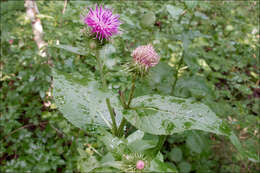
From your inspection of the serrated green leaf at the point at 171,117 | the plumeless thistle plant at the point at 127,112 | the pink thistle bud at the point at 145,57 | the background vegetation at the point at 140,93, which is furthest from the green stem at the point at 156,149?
the background vegetation at the point at 140,93

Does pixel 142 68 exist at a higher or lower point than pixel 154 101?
higher

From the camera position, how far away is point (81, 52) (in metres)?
A: 1.39

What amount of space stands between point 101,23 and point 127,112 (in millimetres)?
728

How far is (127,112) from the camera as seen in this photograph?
4.34 feet

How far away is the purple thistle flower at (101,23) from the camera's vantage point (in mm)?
1515

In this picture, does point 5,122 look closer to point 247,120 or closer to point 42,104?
point 42,104

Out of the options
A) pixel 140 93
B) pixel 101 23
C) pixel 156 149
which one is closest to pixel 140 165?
pixel 156 149

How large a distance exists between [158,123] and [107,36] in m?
0.79

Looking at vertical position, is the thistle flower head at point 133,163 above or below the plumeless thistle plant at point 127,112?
below

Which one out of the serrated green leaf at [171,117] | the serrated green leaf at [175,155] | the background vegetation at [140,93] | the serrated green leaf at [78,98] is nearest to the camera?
the serrated green leaf at [171,117]

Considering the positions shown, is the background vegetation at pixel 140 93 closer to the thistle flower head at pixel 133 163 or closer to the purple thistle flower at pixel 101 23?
the purple thistle flower at pixel 101 23

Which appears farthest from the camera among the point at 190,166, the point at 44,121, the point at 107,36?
the point at 44,121

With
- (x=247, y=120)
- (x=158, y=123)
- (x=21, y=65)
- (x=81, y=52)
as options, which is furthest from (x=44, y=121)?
(x=247, y=120)

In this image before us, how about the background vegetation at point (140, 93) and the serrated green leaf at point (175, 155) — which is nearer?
the background vegetation at point (140, 93)
